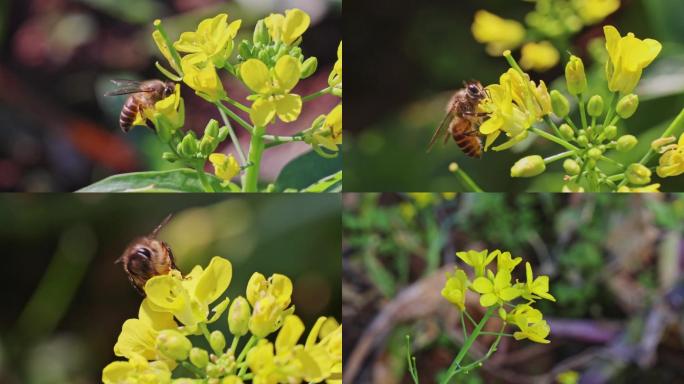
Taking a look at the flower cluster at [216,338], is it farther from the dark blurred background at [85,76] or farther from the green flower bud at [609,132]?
the green flower bud at [609,132]

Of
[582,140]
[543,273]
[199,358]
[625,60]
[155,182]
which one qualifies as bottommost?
[543,273]

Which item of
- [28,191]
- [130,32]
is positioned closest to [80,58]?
[130,32]

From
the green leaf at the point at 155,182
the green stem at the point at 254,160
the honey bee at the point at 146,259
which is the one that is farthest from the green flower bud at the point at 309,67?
the honey bee at the point at 146,259

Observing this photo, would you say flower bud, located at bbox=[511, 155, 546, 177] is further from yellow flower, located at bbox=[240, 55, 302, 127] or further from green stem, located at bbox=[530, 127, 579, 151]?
yellow flower, located at bbox=[240, 55, 302, 127]

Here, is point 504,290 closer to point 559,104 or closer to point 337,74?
point 559,104

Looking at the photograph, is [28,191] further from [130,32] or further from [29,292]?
[130,32]

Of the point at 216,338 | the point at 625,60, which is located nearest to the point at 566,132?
the point at 625,60

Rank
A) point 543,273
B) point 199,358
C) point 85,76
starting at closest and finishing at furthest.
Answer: point 199,358
point 85,76
point 543,273
